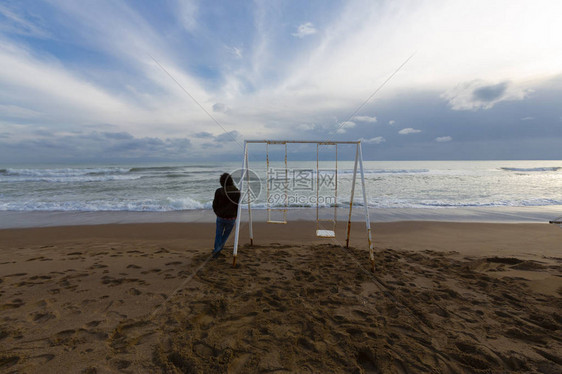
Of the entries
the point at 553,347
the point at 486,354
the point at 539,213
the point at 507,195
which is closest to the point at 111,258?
the point at 486,354

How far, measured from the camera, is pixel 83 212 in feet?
36.0

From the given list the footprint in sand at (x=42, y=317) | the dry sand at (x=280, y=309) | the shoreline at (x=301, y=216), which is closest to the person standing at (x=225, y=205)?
the dry sand at (x=280, y=309)

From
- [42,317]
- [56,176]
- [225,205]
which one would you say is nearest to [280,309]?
[225,205]

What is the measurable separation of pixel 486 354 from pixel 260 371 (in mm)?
2393

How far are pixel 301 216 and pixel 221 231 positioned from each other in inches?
203

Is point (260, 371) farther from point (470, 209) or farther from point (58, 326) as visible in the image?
point (470, 209)

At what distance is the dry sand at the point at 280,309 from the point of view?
2557 millimetres

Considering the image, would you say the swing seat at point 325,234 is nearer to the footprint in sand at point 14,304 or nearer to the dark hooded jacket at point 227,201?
the dark hooded jacket at point 227,201

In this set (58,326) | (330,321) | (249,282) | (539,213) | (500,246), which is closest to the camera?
(58,326)

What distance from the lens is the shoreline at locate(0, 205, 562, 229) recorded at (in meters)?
9.45

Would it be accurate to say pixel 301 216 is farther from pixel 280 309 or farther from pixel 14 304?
pixel 14 304

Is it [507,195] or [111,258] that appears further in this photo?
[507,195]

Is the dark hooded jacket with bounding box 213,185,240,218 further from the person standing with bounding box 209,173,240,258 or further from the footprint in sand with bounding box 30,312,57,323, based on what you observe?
the footprint in sand with bounding box 30,312,57,323

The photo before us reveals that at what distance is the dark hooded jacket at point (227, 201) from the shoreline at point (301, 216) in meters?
4.18
